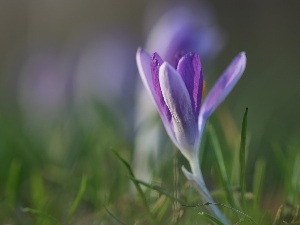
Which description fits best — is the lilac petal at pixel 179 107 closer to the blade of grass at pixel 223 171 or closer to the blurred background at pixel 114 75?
the blade of grass at pixel 223 171

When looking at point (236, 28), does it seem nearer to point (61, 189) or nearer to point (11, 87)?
point (11, 87)

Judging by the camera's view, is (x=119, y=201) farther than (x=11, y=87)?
No

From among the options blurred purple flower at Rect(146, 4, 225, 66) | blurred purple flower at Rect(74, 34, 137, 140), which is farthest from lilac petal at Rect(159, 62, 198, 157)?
blurred purple flower at Rect(74, 34, 137, 140)

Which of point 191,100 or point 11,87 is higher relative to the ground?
point 191,100

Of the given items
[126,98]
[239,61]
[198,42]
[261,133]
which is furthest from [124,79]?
[239,61]

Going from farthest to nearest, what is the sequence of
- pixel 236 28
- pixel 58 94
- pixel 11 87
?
pixel 236 28 < pixel 11 87 < pixel 58 94

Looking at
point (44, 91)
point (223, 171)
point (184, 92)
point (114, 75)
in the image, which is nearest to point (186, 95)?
point (184, 92)

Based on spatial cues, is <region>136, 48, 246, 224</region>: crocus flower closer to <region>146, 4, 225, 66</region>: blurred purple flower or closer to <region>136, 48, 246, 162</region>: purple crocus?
<region>136, 48, 246, 162</region>: purple crocus
